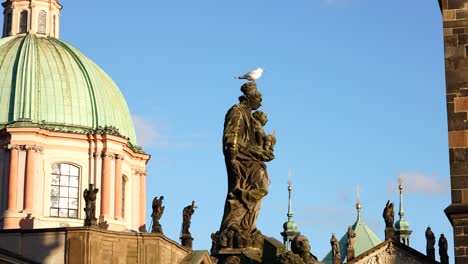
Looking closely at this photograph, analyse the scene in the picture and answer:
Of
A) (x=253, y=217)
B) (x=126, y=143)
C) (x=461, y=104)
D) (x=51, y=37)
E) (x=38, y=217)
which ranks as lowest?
(x=253, y=217)

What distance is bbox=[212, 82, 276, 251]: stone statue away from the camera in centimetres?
1948

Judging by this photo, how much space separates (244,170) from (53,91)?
45968 mm

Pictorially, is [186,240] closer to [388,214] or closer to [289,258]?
[388,214]

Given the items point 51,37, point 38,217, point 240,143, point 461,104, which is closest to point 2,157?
point 38,217

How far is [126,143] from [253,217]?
46204 mm

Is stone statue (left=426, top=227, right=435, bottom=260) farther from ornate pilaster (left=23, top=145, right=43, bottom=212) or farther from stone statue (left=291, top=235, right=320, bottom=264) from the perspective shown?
stone statue (left=291, top=235, right=320, bottom=264)

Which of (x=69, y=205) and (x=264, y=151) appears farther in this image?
(x=69, y=205)

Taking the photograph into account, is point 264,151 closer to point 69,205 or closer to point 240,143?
point 240,143

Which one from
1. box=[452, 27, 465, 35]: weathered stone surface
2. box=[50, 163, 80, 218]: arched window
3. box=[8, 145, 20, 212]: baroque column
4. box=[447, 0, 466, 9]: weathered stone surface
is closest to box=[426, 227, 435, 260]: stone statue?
box=[50, 163, 80, 218]: arched window

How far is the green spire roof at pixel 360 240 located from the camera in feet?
263

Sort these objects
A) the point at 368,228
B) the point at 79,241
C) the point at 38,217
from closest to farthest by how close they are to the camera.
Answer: the point at 79,241, the point at 38,217, the point at 368,228

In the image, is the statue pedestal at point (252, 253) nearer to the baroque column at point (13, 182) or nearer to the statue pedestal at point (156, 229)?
the statue pedestal at point (156, 229)

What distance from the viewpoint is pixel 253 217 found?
1984 centimetres

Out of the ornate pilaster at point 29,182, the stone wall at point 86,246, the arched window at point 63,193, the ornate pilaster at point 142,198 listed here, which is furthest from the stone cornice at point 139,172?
the stone wall at point 86,246
